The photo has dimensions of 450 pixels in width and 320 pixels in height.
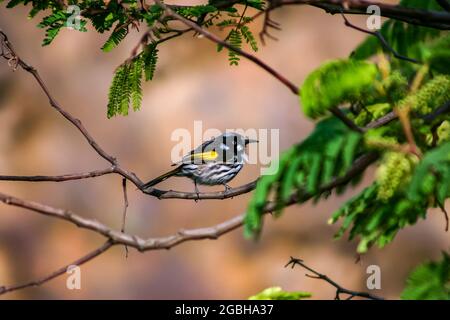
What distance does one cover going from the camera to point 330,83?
88.3 inches

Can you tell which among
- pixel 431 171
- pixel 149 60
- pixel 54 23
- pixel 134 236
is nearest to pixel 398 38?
pixel 149 60

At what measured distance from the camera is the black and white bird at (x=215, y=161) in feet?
22.6

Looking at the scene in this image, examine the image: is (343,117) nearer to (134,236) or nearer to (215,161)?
(134,236)

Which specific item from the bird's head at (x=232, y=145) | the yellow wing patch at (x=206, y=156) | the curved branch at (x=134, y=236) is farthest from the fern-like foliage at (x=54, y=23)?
the bird's head at (x=232, y=145)

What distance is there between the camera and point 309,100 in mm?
2223

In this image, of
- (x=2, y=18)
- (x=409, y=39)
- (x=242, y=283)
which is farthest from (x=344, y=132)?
(x=2, y=18)

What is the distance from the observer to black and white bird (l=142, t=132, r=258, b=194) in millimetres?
6879

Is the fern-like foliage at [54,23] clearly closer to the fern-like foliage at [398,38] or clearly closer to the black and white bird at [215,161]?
the fern-like foliage at [398,38]

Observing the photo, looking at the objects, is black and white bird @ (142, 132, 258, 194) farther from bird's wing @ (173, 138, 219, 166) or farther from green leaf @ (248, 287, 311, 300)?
green leaf @ (248, 287, 311, 300)

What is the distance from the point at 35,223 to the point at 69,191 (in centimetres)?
108

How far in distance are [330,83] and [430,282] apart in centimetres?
85

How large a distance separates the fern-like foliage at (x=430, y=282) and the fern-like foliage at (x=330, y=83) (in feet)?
2.48

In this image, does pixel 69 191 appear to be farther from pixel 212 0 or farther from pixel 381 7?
pixel 381 7

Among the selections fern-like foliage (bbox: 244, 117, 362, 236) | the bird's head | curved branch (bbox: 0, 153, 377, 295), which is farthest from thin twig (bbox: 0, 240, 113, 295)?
the bird's head
